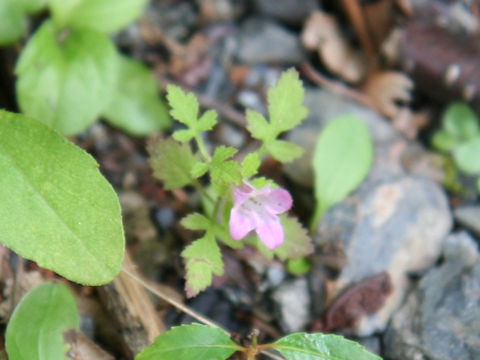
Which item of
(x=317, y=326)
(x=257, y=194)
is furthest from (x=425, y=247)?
(x=257, y=194)

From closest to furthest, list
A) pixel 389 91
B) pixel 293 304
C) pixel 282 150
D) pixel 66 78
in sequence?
pixel 282 150, pixel 293 304, pixel 66 78, pixel 389 91

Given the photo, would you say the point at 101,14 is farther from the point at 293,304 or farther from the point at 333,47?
the point at 293,304

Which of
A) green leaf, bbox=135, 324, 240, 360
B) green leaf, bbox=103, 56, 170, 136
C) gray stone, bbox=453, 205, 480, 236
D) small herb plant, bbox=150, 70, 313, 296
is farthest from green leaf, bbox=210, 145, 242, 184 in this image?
gray stone, bbox=453, 205, 480, 236

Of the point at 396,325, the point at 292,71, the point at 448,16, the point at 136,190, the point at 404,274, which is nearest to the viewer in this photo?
the point at 292,71

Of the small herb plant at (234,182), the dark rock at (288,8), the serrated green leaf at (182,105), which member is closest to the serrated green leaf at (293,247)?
the small herb plant at (234,182)

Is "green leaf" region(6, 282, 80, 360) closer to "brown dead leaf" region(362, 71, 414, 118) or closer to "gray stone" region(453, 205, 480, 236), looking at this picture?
"gray stone" region(453, 205, 480, 236)

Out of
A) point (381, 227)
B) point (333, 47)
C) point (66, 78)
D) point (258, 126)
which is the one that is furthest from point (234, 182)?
point (333, 47)

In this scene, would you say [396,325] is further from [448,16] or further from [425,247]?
[448,16]
